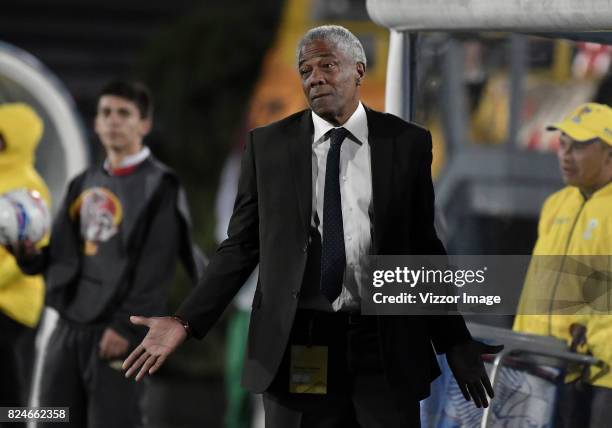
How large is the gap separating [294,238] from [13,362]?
2554 mm

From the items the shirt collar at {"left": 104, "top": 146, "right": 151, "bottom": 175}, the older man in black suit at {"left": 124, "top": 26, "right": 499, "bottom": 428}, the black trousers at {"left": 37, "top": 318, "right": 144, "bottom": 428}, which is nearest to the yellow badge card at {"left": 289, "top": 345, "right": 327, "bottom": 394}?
the older man in black suit at {"left": 124, "top": 26, "right": 499, "bottom": 428}

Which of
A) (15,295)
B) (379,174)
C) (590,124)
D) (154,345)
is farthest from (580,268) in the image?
(15,295)

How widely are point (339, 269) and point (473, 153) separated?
775 centimetres

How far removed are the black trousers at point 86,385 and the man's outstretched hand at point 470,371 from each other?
6.11 ft

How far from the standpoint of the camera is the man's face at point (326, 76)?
3.96m

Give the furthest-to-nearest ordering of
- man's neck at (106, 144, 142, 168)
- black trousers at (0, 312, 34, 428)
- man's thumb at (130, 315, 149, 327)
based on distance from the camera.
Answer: black trousers at (0, 312, 34, 428) < man's neck at (106, 144, 142, 168) < man's thumb at (130, 315, 149, 327)

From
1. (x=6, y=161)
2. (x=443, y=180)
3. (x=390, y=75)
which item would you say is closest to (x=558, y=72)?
(x=443, y=180)

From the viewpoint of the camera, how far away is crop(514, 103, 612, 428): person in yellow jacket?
4641 mm

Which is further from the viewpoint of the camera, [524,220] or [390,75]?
[524,220]

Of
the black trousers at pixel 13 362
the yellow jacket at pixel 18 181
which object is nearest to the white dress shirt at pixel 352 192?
the yellow jacket at pixel 18 181

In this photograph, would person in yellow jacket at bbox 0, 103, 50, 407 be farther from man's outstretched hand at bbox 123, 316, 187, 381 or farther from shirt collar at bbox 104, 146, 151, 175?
man's outstretched hand at bbox 123, 316, 187, 381

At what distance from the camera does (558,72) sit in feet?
34.2

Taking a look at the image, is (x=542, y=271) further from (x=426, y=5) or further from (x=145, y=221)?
(x=145, y=221)

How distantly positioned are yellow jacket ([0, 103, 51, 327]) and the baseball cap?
2264mm
